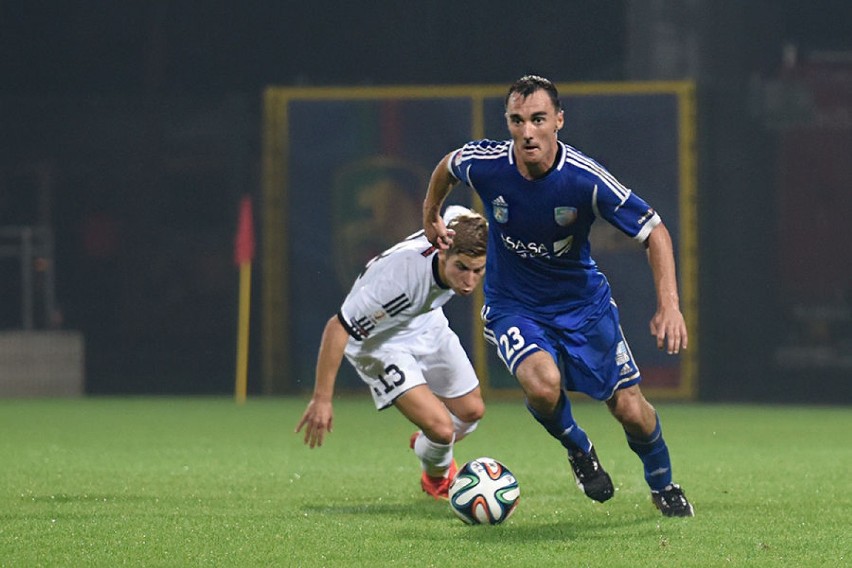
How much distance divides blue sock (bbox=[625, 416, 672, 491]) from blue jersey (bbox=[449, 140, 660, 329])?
1.87 feet

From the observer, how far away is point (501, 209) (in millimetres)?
6883

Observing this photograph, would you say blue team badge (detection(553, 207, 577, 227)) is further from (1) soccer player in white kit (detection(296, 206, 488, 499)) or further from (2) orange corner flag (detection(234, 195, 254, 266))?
(2) orange corner flag (detection(234, 195, 254, 266))

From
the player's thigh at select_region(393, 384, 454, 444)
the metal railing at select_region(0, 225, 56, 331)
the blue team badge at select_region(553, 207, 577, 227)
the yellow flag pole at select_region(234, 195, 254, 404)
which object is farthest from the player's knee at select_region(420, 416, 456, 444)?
the metal railing at select_region(0, 225, 56, 331)

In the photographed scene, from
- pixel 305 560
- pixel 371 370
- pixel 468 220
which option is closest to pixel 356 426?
pixel 371 370

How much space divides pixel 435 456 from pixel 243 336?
8.18 metres

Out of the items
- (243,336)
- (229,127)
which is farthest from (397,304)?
(229,127)

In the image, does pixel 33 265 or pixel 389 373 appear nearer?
pixel 389 373

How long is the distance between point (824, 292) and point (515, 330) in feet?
29.0

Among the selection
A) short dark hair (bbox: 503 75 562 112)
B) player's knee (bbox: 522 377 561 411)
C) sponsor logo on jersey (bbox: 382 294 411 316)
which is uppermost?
short dark hair (bbox: 503 75 562 112)

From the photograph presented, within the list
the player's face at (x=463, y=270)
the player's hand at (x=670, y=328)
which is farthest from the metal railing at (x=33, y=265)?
the player's hand at (x=670, y=328)

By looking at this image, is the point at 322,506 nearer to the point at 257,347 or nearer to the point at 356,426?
the point at 356,426

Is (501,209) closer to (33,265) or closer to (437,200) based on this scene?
(437,200)

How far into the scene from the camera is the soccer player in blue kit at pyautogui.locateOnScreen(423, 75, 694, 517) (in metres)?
6.71

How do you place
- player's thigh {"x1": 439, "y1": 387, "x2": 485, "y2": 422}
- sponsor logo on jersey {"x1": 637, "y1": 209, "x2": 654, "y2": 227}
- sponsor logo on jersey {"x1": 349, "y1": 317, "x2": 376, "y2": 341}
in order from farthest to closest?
player's thigh {"x1": 439, "y1": 387, "x2": 485, "y2": 422}
sponsor logo on jersey {"x1": 349, "y1": 317, "x2": 376, "y2": 341}
sponsor logo on jersey {"x1": 637, "y1": 209, "x2": 654, "y2": 227}
